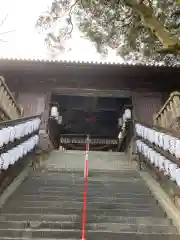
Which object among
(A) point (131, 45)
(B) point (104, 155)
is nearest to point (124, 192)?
(B) point (104, 155)

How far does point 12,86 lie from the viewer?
43.3ft

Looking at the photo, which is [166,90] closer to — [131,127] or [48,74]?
[131,127]

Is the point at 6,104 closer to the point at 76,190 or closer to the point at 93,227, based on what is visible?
the point at 76,190

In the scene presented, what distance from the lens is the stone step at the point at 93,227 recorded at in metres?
5.15

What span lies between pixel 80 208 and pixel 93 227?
0.82 metres

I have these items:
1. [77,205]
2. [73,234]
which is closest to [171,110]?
[77,205]

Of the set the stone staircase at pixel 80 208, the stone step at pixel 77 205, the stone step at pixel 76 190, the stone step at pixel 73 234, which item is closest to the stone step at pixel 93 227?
the stone staircase at pixel 80 208

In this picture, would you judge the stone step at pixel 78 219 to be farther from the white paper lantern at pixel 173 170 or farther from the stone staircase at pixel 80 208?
the white paper lantern at pixel 173 170

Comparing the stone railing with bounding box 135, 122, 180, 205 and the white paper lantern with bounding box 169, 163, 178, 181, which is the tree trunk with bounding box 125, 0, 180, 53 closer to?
the stone railing with bounding box 135, 122, 180, 205

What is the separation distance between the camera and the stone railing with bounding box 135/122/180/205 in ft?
19.3

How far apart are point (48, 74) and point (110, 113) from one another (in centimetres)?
515

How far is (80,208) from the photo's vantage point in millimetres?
5984

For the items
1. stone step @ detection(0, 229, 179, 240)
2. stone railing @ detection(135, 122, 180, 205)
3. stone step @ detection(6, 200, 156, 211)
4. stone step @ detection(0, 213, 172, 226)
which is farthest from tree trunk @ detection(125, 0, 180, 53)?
stone step @ detection(0, 229, 179, 240)

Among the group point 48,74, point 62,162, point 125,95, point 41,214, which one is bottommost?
point 41,214
